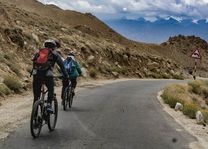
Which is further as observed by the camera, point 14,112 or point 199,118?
point 199,118

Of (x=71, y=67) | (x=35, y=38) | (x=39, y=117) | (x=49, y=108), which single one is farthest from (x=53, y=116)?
(x=35, y=38)

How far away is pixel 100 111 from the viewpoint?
752 inches

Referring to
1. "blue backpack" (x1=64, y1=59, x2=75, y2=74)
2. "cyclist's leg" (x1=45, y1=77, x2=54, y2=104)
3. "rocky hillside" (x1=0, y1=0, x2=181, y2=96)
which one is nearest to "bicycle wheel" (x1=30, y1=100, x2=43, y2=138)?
"cyclist's leg" (x1=45, y1=77, x2=54, y2=104)

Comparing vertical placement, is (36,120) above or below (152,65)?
above

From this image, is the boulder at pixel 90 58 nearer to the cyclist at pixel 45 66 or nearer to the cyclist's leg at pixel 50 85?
the cyclist's leg at pixel 50 85

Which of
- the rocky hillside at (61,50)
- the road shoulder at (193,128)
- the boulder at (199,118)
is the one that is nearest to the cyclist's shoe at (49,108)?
the road shoulder at (193,128)

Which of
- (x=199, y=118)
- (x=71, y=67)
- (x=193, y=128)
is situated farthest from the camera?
(x=71, y=67)

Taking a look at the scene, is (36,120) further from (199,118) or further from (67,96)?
(199,118)

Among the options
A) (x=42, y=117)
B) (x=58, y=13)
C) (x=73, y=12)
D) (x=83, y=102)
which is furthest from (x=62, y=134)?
(x=73, y=12)

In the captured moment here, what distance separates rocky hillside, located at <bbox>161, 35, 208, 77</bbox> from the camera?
9669 centimetres

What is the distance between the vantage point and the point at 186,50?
4240 inches

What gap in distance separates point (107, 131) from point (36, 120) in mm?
2546

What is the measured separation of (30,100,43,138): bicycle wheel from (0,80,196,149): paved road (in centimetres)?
18

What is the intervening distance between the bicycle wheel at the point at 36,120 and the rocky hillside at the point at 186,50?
260 feet
